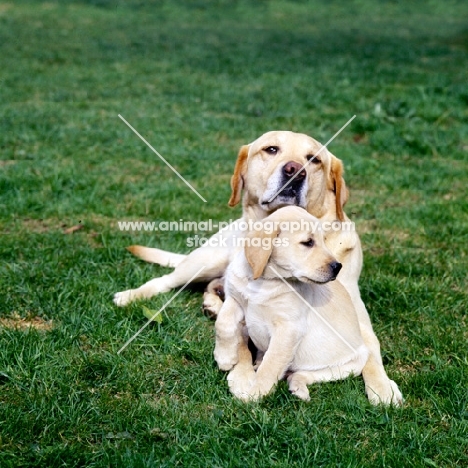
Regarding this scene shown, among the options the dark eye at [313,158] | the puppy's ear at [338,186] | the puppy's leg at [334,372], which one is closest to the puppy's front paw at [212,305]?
the puppy's leg at [334,372]

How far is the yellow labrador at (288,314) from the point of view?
3.47m

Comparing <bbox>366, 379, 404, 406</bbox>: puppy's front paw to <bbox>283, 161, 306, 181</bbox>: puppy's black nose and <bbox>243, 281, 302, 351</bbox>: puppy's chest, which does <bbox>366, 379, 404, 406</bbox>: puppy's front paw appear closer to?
<bbox>243, 281, 302, 351</bbox>: puppy's chest

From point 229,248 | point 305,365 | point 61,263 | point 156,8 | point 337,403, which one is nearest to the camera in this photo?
point 337,403

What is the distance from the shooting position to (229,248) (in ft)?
15.4

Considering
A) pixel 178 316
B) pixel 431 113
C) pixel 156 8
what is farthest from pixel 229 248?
pixel 156 8

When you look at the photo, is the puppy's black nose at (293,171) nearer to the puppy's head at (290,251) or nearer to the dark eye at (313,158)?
the dark eye at (313,158)

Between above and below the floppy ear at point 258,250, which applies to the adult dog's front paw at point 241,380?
below

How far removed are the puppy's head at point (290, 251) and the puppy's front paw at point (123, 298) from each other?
120 centimetres

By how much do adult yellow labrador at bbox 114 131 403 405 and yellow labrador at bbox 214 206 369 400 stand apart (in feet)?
0.98

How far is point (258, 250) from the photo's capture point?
3.49 meters

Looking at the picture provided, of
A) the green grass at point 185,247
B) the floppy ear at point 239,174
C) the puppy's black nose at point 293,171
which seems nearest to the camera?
the green grass at point 185,247

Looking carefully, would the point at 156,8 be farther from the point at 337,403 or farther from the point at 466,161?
the point at 337,403

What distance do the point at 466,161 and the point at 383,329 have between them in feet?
14.0

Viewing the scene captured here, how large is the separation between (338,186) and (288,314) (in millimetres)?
1186
